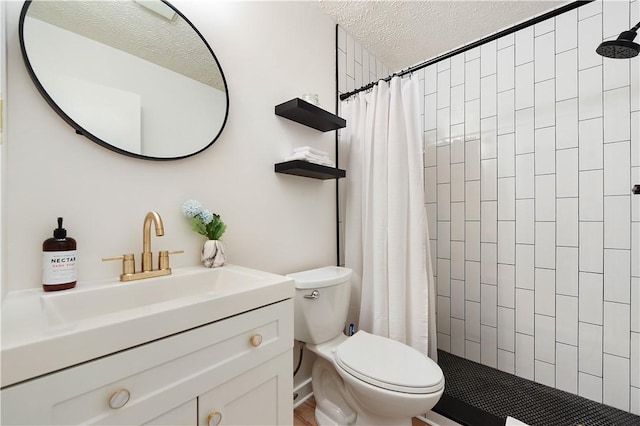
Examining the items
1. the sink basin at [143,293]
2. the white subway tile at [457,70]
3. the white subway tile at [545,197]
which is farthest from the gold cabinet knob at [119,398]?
the white subway tile at [457,70]

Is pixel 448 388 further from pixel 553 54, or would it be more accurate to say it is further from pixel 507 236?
pixel 553 54

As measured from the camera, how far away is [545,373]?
5.69 feet

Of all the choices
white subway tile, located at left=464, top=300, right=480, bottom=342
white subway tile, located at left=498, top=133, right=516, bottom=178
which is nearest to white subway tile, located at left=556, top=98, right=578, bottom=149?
white subway tile, located at left=498, top=133, right=516, bottom=178

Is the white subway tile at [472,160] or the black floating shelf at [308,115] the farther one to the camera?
the white subway tile at [472,160]

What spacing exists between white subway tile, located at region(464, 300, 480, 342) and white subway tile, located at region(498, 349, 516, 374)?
16 centimetres

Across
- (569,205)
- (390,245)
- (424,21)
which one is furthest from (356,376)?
(424,21)

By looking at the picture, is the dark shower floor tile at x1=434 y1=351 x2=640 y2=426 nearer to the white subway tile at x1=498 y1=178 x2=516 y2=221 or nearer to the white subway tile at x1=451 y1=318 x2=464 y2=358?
the white subway tile at x1=451 y1=318 x2=464 y2=358

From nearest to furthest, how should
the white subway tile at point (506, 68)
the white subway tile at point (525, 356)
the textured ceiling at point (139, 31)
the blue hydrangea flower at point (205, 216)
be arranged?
the textured ceiling at point (139, 31), the blue hydrangea flower at point (205, 216), the white subway tile at point (525, 356), the white subway tile at point (506, 68)

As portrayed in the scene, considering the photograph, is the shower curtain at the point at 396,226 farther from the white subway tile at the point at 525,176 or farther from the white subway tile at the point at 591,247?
the white subway tile at the point at 591,247

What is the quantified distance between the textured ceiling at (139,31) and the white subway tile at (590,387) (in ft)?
8.32

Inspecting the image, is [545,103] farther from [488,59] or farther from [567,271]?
[567,271]

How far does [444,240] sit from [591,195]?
881 millimetres

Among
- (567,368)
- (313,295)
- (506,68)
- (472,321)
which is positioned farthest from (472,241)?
(313,295)

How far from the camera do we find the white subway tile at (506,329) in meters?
1.86
